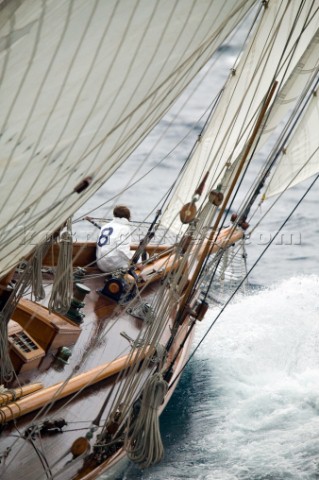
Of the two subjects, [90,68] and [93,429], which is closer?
[90,68]

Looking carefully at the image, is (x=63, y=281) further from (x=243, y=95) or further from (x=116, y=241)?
(x=243, y=95)

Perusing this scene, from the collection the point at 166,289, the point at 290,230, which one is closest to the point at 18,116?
the point at 166,289

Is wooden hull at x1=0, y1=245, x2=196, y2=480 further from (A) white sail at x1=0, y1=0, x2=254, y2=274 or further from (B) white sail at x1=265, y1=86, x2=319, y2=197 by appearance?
(B) white sail at x1=265, y1=86, x2=319, y2=197

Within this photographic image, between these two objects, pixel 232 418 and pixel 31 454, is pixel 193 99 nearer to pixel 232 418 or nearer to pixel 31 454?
pixel 232 418

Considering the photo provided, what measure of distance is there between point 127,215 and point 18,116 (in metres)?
5.51

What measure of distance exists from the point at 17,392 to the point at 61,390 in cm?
64

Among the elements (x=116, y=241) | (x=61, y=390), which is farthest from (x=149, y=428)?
(x=116, y=241)

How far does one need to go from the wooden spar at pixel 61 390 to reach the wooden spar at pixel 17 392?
0.05 metres

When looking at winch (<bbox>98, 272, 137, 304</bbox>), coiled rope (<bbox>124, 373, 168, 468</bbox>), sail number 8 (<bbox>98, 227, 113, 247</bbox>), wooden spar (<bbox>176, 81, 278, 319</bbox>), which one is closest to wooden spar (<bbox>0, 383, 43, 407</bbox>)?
coiled rope (<bbox>124, 373, 168, 468</bbox>)

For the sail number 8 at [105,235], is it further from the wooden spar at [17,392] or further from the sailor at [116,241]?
the wooden spar at [17,392]

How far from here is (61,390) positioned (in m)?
7.96

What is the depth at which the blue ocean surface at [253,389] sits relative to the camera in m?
9.61

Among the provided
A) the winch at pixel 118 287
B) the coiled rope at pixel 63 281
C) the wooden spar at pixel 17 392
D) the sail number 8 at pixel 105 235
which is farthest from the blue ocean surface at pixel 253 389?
the wooden spar at pixel 17 392

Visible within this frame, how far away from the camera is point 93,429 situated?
8.09 m
